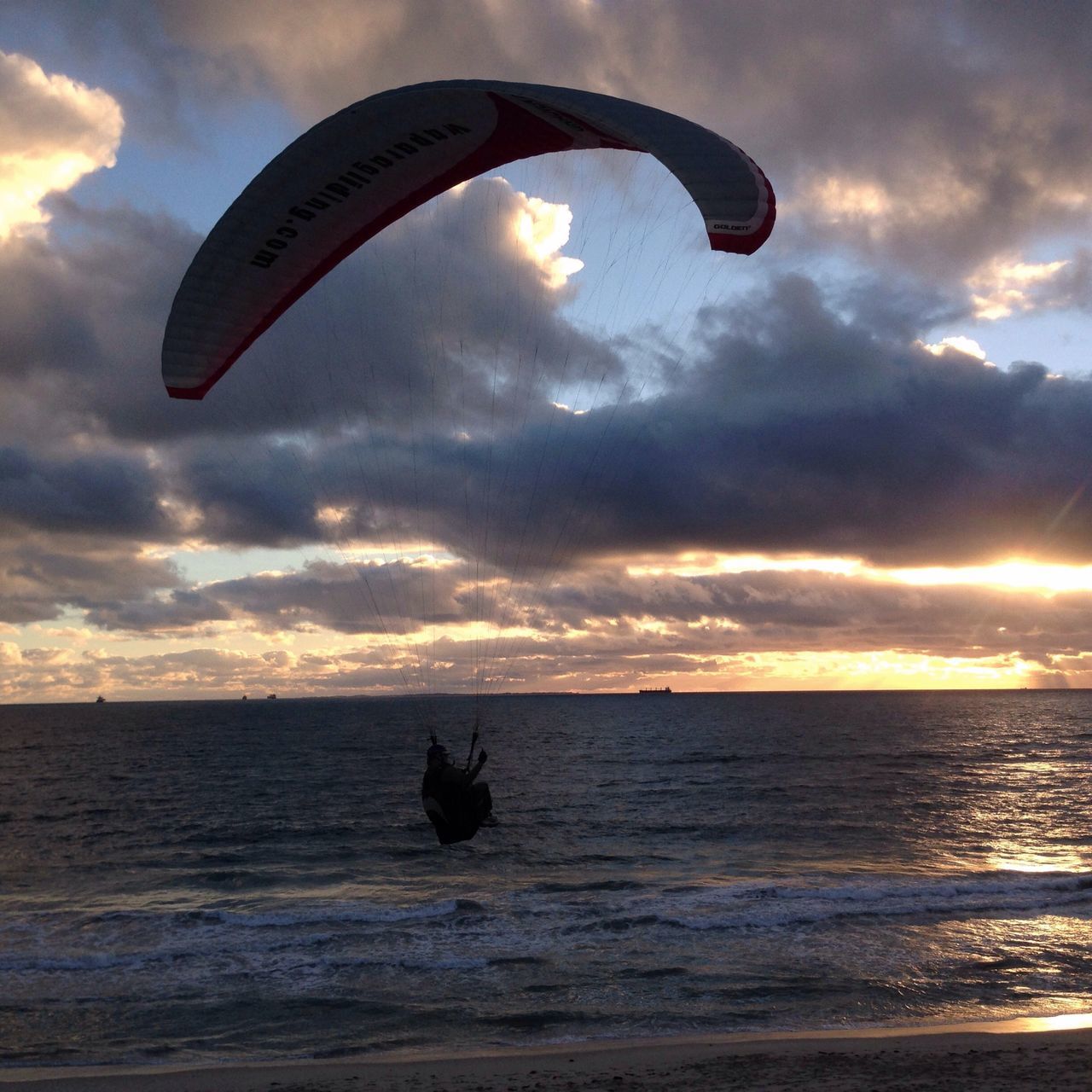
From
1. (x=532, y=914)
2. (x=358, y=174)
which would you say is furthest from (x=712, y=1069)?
(x=358, y=174)

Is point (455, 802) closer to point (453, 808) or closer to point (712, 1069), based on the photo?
point (453, 808)

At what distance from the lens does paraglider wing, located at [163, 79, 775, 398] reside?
1150 centimetres

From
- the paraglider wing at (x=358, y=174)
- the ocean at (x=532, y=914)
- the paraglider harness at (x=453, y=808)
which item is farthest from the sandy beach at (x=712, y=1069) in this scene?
the paraglider wing at (x=358, y=174)

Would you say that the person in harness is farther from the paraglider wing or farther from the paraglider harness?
the paraglider wing

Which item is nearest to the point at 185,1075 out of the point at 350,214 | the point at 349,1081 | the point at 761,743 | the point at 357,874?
the point at 349,1081

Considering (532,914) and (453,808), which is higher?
(453,808)

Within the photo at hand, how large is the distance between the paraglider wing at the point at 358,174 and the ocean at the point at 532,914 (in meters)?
10.9

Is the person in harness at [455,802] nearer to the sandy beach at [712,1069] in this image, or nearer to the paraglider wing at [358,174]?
the sandy beach at [712,1069]

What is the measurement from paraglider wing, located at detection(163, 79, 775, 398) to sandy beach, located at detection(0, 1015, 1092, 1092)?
1023 centimetres

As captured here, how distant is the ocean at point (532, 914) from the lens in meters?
15.0

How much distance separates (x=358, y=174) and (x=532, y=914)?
16.5 meters

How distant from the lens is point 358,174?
13992mm

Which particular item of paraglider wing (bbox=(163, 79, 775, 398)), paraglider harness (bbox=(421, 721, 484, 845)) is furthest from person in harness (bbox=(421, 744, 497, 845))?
paraglider wing (bbox=(163, 79, 775, 398))

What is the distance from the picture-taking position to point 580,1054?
1284 cm
